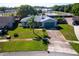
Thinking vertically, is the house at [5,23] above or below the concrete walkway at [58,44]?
above

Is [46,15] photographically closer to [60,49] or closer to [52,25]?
[52,25]

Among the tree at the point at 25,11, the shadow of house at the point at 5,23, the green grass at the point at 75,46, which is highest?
the tree at the point at 25,11

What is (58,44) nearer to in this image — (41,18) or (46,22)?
(46,22)

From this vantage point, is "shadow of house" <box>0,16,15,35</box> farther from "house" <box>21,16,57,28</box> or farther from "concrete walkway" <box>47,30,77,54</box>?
"concrete walkway" <box>47,30,77,54</box>

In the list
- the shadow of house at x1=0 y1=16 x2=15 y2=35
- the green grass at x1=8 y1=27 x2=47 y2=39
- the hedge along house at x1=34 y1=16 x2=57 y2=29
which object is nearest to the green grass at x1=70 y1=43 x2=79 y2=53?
the hedge along house at x1=34 y1=16 x2=57 y2=29

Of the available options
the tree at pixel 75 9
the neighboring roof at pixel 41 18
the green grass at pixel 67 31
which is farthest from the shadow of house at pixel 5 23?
the tree at pixel 75 9

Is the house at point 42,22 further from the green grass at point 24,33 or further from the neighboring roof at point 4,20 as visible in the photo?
the neighboring roof at point 4,20
